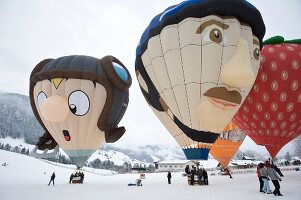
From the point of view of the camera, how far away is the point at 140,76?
13.0 meters

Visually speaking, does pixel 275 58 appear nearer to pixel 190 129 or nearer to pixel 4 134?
pixel 190 129

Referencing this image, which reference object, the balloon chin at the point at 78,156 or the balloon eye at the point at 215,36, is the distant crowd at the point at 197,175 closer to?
the balloon eye at the point at 215,36

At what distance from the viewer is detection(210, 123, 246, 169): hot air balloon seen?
61.6ft

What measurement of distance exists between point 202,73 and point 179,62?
0.90 metres

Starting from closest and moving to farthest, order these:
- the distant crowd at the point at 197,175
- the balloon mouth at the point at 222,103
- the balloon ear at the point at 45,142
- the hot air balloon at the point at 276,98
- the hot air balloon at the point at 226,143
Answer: the balloon mouth at the point at 222,103, the distant crowd at the point at 197,175, the hot air balloon at the point at 276,98, the balloon ear at the point at 45,142, the hot air balloon at the point at 226,143

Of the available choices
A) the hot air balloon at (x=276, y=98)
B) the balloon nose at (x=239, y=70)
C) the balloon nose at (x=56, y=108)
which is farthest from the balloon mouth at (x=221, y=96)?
the balloon nose at (x=56, y=108)

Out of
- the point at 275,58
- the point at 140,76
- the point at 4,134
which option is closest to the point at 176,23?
the point at 140,76

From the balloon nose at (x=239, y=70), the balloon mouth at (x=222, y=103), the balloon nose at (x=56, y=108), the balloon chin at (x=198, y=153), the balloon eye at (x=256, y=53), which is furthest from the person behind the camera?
the balloon nose at (x=56, y=108)

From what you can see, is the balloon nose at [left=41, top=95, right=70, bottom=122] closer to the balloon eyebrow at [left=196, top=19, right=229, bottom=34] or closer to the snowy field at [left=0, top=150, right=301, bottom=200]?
the snowy field at [left=0, top=150, right=301, bottom=200]

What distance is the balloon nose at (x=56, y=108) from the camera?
541 inches

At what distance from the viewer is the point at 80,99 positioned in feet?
46.3

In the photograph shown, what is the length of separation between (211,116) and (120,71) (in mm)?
6088

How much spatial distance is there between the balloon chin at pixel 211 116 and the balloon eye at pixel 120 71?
550 centimetres

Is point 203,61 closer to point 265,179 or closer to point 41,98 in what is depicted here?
point 265,179
